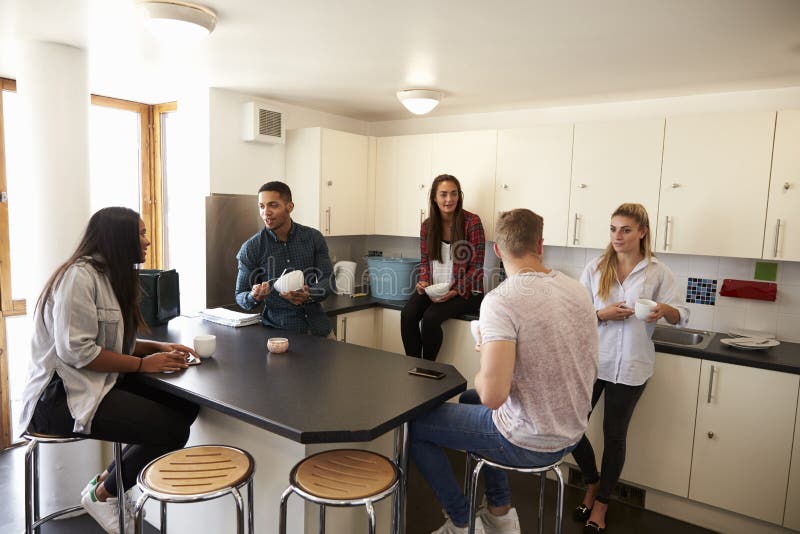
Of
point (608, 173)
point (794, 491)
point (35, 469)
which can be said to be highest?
point (608, 173)

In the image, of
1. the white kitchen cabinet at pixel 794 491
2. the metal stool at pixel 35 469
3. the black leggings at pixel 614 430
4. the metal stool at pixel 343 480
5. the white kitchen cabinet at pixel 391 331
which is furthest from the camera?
the white kitchen cabinet at pixel 391 331

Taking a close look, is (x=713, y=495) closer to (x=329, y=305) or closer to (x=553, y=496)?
(x=553, y=496)

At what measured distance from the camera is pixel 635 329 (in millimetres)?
2623

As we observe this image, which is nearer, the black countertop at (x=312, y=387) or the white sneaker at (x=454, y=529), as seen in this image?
the black countertop at (x=312, y=387)

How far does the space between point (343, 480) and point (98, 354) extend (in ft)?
3.32

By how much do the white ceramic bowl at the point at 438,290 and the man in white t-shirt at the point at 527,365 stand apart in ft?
5.28

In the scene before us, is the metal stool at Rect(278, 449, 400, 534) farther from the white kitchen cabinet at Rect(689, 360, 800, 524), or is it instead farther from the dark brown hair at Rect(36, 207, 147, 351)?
the white kitchen cabinet at Rect(689, 360, 800, 524)

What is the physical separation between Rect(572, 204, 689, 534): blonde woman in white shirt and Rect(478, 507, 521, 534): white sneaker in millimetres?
748

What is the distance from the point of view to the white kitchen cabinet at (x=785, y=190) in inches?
107

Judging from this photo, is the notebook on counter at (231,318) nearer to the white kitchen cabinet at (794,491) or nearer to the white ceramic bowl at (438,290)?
the white ceramic bowl at (438,290)

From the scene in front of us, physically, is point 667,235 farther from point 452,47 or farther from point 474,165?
point 452,47

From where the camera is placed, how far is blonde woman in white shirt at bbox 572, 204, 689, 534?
2.59m

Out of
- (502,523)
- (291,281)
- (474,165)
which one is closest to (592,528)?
(502,523)

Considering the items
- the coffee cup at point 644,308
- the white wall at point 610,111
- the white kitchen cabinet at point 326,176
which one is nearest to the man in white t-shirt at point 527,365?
the coffee cup at point 644,308
